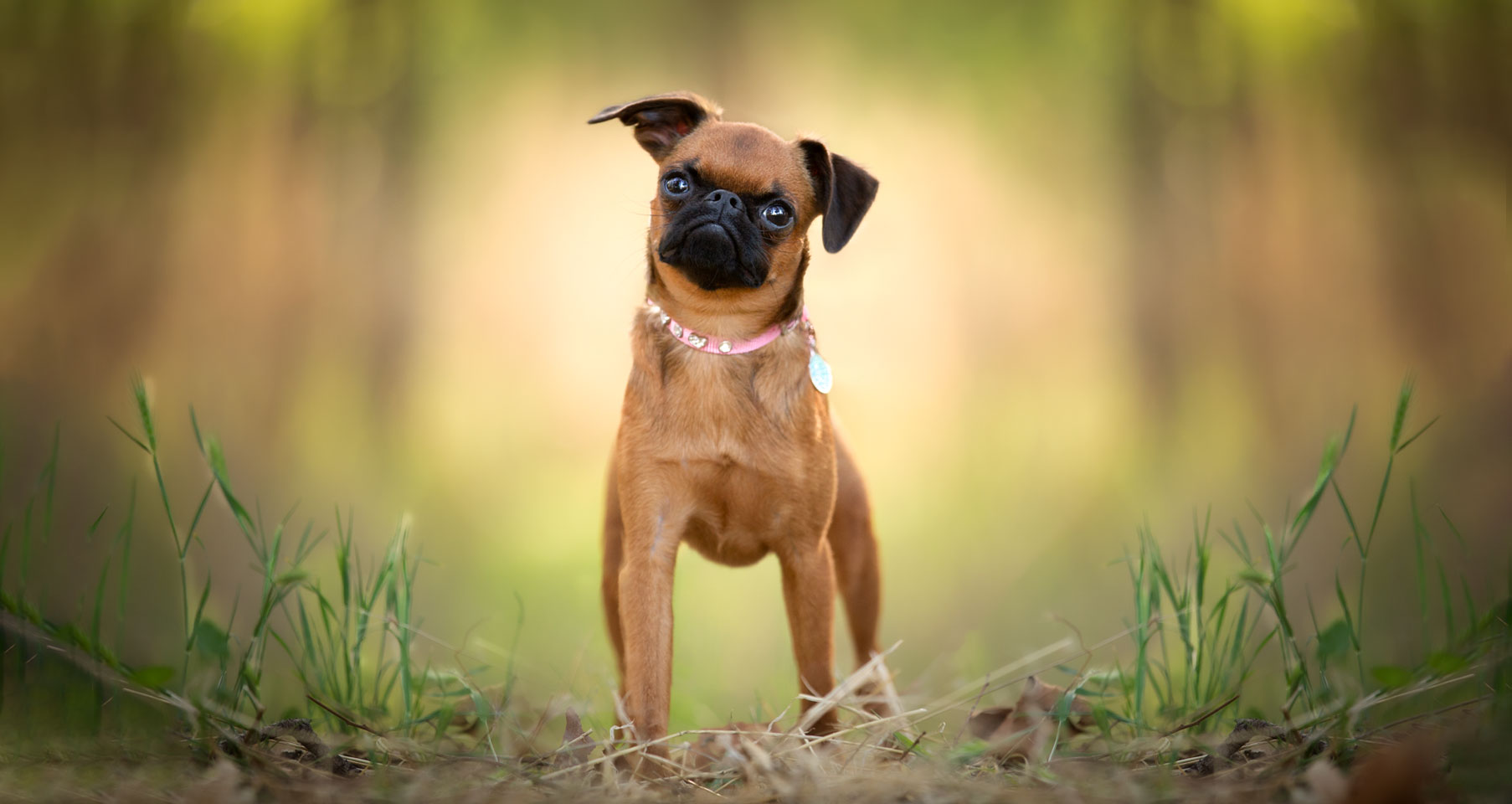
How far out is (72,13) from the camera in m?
5.35

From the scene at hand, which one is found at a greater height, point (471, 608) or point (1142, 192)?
point (1142, 192)

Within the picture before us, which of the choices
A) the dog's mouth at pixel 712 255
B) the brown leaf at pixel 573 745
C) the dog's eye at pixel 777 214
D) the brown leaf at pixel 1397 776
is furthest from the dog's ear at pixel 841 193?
the brown leaf at pixel 1397 776

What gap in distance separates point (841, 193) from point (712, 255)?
0.70m

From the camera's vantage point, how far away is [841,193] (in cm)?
403

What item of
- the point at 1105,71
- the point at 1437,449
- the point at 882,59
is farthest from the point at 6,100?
the point at 1437,449

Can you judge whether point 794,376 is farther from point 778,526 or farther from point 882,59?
point 882,59

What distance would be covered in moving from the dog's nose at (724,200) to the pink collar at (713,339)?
0.52 meters

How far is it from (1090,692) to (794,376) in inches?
62.4

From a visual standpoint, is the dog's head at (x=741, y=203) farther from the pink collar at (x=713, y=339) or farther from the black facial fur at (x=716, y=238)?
the pink collar at (x=713, y=339)

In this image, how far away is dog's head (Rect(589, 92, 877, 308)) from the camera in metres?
3.70

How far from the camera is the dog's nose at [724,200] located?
12.3ft

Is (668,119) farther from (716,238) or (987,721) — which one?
(987,721)

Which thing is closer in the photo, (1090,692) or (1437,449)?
(1090,692)

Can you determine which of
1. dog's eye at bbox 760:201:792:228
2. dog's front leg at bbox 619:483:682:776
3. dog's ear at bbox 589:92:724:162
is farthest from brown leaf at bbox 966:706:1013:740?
dog's ear at bbox 589:92:724:162
